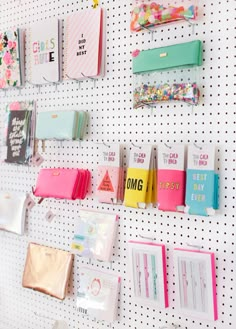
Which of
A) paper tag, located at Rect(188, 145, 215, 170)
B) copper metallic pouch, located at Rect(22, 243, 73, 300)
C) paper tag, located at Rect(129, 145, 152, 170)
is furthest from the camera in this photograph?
copper metallic pouch, located at Rect(22, 243, 73, 300)

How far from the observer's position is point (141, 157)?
1239 millimetres

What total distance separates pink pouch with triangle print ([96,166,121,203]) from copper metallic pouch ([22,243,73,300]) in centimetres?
29

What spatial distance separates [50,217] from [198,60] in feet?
2.54

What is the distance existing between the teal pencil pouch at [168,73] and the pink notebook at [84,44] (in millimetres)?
167

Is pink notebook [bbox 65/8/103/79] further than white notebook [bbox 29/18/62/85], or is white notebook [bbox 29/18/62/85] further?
white notebook [bbox 29/18/62/85]

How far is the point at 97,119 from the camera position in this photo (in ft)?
4.60

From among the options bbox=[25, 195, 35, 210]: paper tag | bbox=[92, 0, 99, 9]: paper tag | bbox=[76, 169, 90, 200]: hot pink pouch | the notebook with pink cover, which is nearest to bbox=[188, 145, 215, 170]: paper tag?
the notebook with pink cover

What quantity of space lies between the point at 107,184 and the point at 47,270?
1.49 ft

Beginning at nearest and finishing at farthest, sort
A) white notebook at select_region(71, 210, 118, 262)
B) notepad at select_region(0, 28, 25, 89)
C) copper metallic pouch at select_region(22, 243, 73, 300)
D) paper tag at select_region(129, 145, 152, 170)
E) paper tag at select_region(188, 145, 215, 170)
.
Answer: paper tag at select_region(188, 145, 215, 170) → paper tag at select_region(129, 145, 152, 170) → white notebook at select_region(71, 210, 118, 262) → copper metallic pouch at select_region(22, 243, 73, 300) → notepad at select_region(0, 28, 25, 89)

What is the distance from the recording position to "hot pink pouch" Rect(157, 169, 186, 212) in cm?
114

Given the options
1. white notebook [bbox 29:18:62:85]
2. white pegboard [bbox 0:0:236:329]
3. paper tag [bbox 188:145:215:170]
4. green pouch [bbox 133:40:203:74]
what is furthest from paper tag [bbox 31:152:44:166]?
paper tag [bbox 188:145:215:170]

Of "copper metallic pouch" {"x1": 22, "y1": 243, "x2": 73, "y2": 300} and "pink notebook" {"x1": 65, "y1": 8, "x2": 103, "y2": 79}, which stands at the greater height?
"pink notebook" {"x1": 65, "y1": 8, "x2": 103, "y2": 79}

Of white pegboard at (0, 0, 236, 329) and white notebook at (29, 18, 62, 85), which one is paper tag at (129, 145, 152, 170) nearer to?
white pegboard at (0, 0, 236, 329)

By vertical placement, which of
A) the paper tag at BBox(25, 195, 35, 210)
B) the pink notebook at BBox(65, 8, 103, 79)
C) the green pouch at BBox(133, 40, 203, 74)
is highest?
the pink notebook at BBox(65, 8, 103, 79)
